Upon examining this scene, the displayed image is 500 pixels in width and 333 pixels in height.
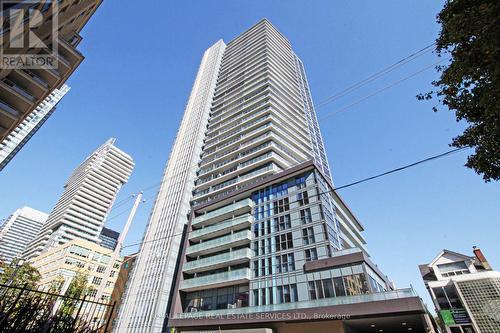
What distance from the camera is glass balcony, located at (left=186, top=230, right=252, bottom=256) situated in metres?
36.3

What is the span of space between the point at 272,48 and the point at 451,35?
68.6 m

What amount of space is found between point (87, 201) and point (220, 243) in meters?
110

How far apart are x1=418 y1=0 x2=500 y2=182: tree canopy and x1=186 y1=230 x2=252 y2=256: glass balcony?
96.8ft

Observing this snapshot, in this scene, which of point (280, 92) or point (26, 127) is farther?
point (26, 127)

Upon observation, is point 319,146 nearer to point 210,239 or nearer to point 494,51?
point 210,239

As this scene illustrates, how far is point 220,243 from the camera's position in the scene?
1503 inches

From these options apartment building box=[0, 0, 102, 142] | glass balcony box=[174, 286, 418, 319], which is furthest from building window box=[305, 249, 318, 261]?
apartment building box=[0, 0, 102, 142]

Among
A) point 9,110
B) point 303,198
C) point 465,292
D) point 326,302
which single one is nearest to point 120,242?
point 9,110

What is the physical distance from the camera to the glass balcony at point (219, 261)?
34438 mm

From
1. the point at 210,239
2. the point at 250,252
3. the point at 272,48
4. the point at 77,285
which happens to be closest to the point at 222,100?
the point at 272,48

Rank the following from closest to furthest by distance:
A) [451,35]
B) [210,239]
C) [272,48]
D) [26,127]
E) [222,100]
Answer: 1. [451,35]
2. [210,239]
3. [222,100]
4. [272,48]
5. [26,127]

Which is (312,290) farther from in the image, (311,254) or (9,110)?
(9,110)

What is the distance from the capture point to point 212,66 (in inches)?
3209

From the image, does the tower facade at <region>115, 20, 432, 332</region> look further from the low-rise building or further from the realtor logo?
the low-rise building
